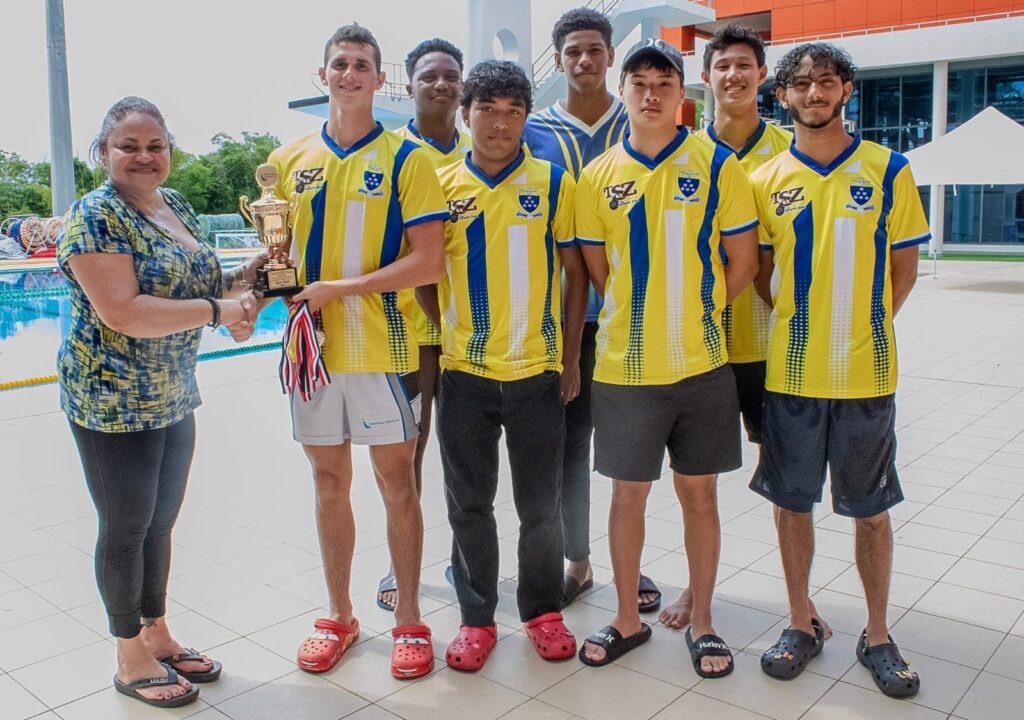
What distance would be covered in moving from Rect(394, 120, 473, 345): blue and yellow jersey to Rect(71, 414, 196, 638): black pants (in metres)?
0.90

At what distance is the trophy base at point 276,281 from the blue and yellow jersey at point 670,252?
98cm

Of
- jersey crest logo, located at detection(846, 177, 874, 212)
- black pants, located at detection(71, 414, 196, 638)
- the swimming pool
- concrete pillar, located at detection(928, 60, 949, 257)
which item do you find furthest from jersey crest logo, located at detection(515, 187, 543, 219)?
concrete pillar, located at detection(928, 60, 949, 257)

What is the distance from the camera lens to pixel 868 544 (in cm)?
298

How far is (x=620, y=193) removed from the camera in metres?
2.99

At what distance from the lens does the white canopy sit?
49.6ft

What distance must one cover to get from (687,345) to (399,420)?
3.06 ft

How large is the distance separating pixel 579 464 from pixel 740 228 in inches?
45.4

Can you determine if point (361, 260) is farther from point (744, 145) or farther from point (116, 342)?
point (744, 145)

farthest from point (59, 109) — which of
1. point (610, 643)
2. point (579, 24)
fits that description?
point (610, 643)

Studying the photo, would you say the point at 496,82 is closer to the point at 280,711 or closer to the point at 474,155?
the point at 474,155

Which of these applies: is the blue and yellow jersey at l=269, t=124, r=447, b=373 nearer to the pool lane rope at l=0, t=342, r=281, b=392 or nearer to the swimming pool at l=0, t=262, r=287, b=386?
the pool lane rope at l=0, t=342, r=281, b=392

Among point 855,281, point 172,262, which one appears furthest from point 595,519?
point 172,262

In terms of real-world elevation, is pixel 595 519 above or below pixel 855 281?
below

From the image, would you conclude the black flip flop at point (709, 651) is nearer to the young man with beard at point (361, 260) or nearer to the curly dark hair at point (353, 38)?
the young man with beard at point (361, 260)
